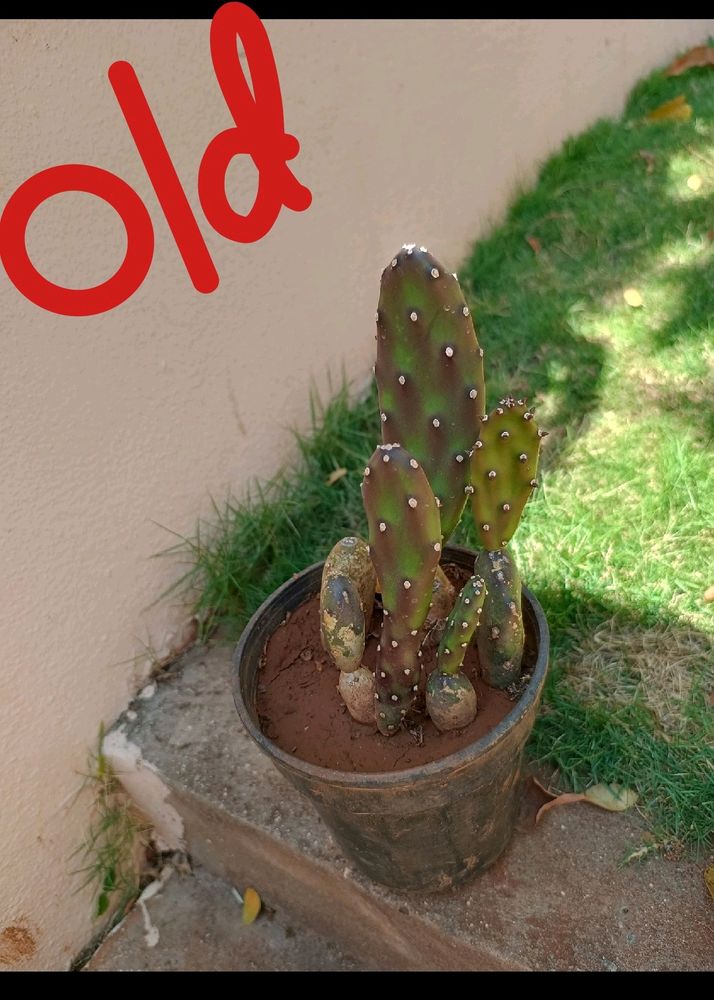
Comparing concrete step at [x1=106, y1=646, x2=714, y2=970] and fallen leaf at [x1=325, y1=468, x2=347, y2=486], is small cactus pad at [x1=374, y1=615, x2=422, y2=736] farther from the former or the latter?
fallen leaf at [x1=325, y1=468, x2=347, y2=486]

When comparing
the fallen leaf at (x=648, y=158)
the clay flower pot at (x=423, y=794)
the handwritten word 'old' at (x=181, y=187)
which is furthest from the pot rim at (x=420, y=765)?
the fallen leaf at (x=648, y=158)

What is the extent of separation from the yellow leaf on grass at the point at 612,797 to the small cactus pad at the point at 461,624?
51 centimetres

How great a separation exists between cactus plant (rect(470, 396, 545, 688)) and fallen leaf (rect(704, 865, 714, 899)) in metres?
0.51

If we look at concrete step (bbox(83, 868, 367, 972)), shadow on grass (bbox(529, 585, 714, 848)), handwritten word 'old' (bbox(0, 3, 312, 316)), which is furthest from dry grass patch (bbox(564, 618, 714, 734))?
handwritten word 'old' (bbox(0, 3, 312, 316))

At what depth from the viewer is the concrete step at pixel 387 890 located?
1.50 metres

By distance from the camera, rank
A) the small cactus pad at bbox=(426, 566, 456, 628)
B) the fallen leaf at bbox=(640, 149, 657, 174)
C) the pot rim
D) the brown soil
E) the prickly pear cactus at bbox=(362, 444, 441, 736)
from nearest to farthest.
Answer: the prickly pear cactus at bbox=(362, 444, 441, 736)
the pot rim
the brown soil
the small cactus pad at bbox=(426, 566, 456, 628)
the fallen leaf at bbox=(640, 149, 657, 174)

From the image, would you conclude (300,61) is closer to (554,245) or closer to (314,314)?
(314,314)

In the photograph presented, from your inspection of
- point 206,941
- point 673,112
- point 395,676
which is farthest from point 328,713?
point 673,112

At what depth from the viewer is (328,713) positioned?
1.53 m

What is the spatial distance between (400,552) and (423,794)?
0.39m

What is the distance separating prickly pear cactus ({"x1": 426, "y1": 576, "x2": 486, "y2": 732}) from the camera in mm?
1305

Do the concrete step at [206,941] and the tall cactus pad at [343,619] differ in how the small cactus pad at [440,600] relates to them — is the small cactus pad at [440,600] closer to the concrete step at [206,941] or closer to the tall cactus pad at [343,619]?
the tall cactus pad at [343,619]

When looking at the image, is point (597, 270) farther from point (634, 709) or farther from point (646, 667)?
point (634, 709)

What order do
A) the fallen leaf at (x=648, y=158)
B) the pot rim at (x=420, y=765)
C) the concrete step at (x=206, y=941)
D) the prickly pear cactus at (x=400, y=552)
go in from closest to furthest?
the prickly pear cactus at (x=400, y=552), the pot rim at (x=420, y=765), the concrete step at (x=206, y=941), the fallen leaf at (x=648, y=158)
